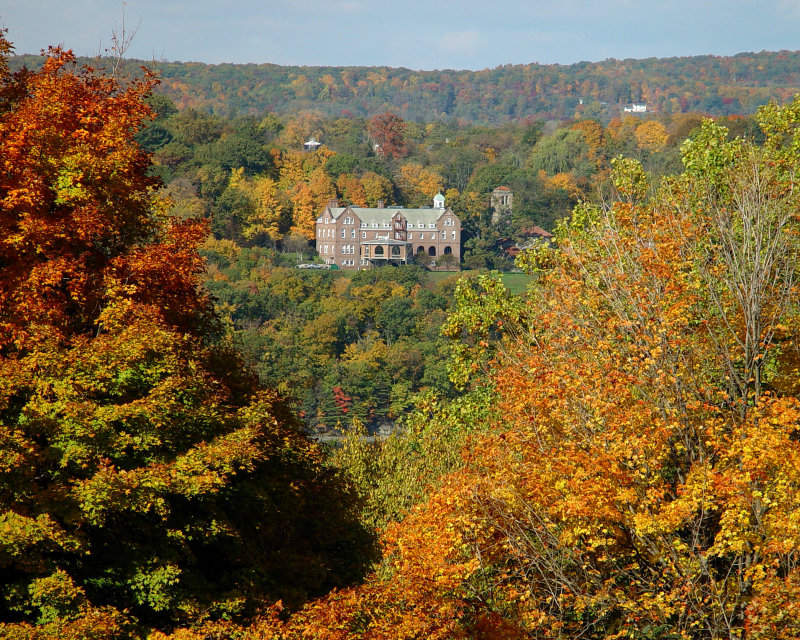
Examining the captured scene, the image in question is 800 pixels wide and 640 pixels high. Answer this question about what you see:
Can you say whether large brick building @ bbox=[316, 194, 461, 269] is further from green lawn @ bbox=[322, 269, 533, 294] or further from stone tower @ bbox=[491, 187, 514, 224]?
stone tower @ bbox=[491, 187, 514, 224]

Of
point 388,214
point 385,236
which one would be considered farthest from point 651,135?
point 385,236

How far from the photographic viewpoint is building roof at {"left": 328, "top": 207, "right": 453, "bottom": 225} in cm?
13362

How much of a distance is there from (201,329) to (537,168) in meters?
144

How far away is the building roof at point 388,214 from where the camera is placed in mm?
133625

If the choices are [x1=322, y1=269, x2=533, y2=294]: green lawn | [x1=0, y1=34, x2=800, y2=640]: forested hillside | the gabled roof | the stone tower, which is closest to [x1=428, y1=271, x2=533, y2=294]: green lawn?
[x1=322, y1=269, x2=533, y2=294]: green lawn

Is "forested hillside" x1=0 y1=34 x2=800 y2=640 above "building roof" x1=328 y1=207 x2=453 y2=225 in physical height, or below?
below

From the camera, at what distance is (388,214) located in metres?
136

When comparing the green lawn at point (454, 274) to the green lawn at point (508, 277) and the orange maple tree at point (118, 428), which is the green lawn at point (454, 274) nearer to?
the green lawn at point (508, 277)

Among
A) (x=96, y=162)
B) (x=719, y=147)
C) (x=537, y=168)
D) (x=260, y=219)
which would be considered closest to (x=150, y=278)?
(x=96, y=162)

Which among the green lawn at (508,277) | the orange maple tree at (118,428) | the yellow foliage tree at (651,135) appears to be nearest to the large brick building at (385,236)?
the green lawn at (508,277)

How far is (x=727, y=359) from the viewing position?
14297 millimetres

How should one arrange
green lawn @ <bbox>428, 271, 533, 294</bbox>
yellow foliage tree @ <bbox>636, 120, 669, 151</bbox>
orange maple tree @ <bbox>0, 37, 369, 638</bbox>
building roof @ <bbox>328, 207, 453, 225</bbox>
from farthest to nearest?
1. yellow foliage tree @ <bbox>636, 120, 669, 151</bbox>
2. building roof @ <bbox>328, 207, 453, 225</bbox>
3. green lawn @ <bbox>428, 271, 533, 294</bbox>
4. orange maple tree @ <bbox>0, 37, 369, 638</bbox>

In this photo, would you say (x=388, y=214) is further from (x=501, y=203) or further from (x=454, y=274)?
(x=454, y=274)

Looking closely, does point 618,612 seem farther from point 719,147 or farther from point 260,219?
point 260,219
